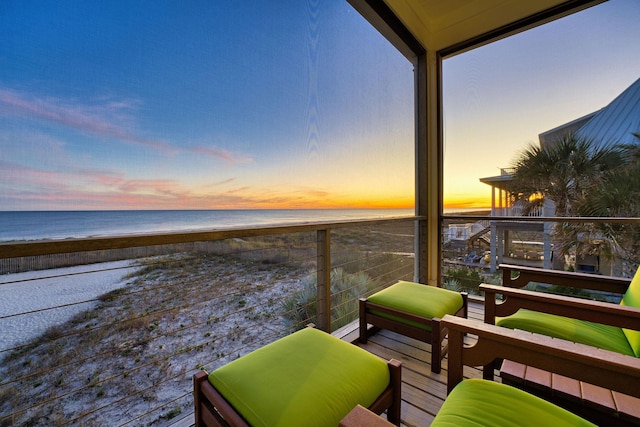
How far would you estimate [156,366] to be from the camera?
166 centimetres

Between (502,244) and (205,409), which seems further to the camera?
(502,244)

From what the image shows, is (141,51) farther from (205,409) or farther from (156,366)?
(156,366)

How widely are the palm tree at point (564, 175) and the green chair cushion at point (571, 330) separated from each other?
1334 millimetres

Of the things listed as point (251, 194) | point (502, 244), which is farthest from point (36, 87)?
point (502, 244)

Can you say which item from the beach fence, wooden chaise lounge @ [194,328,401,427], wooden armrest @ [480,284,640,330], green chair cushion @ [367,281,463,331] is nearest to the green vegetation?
green chair cushion @ [367,281,463,331]

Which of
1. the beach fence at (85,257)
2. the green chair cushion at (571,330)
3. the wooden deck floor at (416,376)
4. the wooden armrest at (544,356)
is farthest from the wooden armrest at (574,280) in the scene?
the beach fence at (85,257)

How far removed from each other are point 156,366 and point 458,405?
1702mm

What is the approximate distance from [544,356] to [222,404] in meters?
1.07

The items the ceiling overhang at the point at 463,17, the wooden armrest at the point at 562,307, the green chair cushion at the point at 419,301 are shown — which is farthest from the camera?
the ceiling overhang at the point at 463,17

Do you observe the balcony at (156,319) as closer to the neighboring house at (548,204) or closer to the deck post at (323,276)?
the deck post at (323,276)

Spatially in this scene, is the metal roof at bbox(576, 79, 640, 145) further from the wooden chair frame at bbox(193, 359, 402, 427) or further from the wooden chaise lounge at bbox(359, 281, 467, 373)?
the wooden chair frame at bbox(193, 359, 402, 427)

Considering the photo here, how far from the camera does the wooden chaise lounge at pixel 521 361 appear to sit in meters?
0.76

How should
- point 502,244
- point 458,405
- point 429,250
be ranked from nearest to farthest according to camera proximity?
1. point 458,405
2. point 502,244
3. point 429,250

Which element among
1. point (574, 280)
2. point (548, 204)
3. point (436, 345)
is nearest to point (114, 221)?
point (436, 345)
